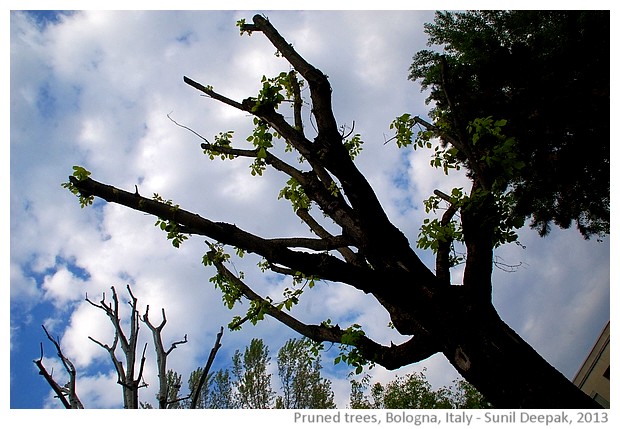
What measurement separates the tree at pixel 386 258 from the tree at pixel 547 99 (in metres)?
A: 1.86

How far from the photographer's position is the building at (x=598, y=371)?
17.1 m

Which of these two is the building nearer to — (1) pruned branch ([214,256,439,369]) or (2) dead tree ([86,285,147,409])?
(1) pruned branch ([214,256,439,369])

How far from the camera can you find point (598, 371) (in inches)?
683

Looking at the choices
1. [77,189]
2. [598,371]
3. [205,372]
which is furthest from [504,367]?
[598,371]

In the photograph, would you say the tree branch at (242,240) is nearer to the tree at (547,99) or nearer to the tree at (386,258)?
the tree at (386,258)

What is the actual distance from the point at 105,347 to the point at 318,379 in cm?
1440

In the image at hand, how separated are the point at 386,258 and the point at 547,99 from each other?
4294 mm

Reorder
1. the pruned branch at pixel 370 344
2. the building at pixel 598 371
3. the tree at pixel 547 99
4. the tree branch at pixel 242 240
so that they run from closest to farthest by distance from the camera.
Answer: the tree branch at pixel 242 240
the pruned branch at pixel 370 344
the tree at pixel 547 99
the building at pixel 598 371

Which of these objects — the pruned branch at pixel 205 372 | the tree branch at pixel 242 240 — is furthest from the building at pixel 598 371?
the pruned branch at pixel 205 372

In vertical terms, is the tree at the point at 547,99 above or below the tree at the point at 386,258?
above

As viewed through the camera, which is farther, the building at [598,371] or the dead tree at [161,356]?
the building at [598,371]

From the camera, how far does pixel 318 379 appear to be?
17.0 meters

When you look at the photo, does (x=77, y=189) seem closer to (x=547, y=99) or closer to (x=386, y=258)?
(x=386, y=258)
